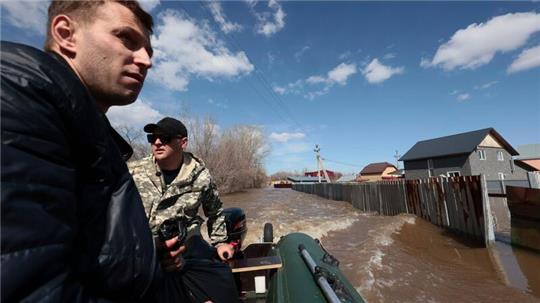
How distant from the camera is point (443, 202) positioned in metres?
8.71

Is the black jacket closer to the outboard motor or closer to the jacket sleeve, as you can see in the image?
the jacket sleeve

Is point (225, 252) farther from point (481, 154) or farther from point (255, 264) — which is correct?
point (481, 154)

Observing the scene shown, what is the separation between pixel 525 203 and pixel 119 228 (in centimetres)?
811

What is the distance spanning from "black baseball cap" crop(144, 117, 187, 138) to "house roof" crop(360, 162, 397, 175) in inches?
2529

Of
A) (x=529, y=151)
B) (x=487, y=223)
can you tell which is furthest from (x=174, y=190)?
(x=529, y=151)

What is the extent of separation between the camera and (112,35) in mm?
972

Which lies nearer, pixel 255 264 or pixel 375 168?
pixel 255 264

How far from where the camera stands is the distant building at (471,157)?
94.6 feet

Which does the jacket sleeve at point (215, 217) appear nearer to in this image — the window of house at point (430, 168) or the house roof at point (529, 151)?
the window of house at point (430, 168)

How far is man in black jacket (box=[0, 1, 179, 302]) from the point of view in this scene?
562mm

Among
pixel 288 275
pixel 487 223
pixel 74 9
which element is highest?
pixel 74 9

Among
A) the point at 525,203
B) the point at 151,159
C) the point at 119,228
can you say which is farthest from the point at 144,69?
the point at 525,203

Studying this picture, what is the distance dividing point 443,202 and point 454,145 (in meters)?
26.8

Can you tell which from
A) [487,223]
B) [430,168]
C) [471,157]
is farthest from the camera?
[430,168]
